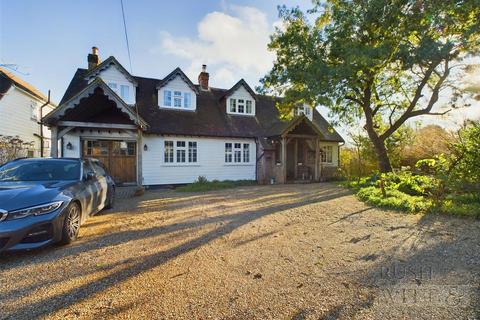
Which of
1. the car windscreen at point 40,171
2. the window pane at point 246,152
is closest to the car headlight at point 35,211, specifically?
the car windscreen at point 40,171

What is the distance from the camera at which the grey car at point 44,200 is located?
384 cm

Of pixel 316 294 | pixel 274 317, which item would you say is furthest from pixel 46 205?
pixel 316 294

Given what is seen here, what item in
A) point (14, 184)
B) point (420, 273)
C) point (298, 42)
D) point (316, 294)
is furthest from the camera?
point (298, 42)

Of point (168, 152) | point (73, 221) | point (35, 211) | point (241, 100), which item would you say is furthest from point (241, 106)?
point (35, 211)

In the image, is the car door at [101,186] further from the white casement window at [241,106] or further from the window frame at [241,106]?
the white casement window at [241,106]

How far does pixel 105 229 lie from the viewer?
18.9 ft

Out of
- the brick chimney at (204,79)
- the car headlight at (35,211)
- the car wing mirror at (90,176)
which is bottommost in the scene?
the car headlight at (35,211)

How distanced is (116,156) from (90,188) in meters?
8.27

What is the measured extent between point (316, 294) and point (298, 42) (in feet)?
41.8

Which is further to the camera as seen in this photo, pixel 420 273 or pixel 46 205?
pixel 46 205

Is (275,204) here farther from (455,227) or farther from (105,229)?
(105,229)

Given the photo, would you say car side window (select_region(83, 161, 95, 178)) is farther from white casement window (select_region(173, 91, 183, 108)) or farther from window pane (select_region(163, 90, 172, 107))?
white casement window (select_region(173, 91, 183, 108))

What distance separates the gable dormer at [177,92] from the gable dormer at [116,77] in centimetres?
162

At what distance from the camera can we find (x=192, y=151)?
14789 millimetres
